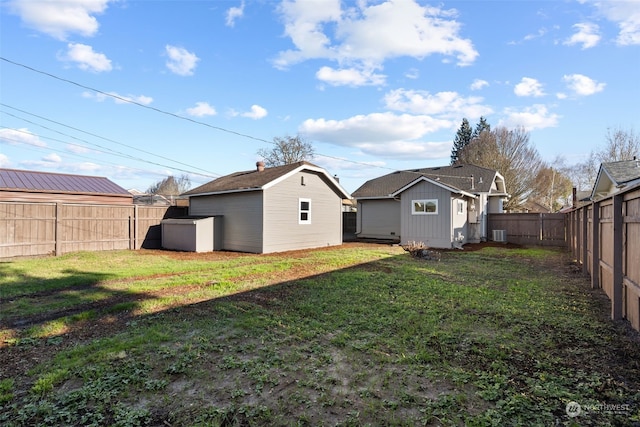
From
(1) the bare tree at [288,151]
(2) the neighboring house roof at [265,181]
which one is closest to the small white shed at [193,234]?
(2) the neighboring house roof at [265,181]

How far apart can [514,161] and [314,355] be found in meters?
34.7

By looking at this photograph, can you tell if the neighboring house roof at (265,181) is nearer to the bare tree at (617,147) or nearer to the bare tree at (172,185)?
the bare tree at (617,147)

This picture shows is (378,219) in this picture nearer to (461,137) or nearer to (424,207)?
(424,207)

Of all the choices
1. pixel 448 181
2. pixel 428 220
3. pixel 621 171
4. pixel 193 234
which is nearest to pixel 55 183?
pixel 193 234

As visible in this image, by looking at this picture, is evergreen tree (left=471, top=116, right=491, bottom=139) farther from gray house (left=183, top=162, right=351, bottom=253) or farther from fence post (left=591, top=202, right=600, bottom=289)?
fence post (left=591, top=202, right=600, bottom=289)

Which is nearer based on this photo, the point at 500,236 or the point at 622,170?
the point at 622,170

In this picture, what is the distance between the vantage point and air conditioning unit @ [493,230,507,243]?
18.4m

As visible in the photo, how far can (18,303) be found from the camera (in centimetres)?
576

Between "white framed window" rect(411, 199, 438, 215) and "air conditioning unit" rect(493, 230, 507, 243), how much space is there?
5804mm

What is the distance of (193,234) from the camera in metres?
13.9

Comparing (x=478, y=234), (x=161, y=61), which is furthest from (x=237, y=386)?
(x=478, y=234)

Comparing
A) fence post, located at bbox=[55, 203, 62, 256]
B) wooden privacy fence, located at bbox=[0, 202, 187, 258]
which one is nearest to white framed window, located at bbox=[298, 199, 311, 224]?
wooden privacy fence, located at bbox=[0, 202, 187, 258]

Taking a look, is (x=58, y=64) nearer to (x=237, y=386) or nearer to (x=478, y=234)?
(x=237, y=386)

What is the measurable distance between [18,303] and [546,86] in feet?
62.0
